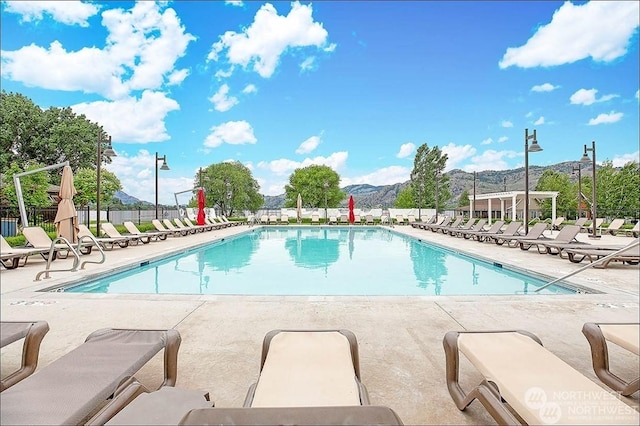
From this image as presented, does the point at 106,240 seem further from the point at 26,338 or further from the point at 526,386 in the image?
the point at 526,386

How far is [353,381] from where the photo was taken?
192cm

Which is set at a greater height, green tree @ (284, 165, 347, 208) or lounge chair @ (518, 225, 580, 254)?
green tree @ (284, 165, 347, 208)

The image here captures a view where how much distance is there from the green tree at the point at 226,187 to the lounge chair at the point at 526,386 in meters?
33.1

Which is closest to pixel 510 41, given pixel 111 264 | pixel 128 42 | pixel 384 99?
pixel 384 99

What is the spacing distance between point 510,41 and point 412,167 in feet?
54.8

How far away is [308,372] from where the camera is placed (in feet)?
6.57

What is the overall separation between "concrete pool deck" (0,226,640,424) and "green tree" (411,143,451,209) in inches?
1194

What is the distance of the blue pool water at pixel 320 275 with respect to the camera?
6.27 metres

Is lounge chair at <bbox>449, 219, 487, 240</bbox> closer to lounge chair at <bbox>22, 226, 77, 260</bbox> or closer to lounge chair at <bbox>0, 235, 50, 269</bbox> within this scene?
lounge chair at <bbox>22, 226, 77, 260</bbox>

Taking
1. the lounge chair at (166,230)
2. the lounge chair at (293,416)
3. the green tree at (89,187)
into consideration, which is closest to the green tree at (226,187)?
the green tree at (89,187)

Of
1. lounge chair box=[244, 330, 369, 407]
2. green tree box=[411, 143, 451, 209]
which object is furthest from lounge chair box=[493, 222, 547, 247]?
green tree box=[411, 143, 451, 209]

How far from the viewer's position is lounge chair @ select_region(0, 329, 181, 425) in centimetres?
154

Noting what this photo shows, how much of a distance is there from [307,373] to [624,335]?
6.97ft

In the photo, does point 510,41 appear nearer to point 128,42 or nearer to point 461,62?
point 461,62
